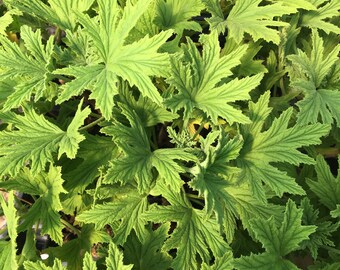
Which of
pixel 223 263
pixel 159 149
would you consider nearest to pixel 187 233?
pixel 223 263

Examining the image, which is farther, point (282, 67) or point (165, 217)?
point (282, 67)

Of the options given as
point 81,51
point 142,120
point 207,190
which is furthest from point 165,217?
point 81,51

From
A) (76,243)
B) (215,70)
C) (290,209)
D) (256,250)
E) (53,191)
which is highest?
(215,70)

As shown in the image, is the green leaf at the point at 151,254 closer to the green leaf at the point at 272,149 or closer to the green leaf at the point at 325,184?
the green leaf at the point at 272,149

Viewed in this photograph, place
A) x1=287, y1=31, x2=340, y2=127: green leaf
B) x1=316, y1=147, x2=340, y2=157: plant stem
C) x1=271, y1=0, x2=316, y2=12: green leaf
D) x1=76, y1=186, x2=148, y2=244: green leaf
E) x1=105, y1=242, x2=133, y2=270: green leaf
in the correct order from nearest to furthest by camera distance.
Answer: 1. x1=105, y1=242, x2=133, y2=270: green leaf
2. x1=76, y1=186, x2=148, y2=244: green leaf
3. x1=287, y1=31, x2=340, y2=127: green leaf
4. x1=271, y1=0, x2=316, y2=12: green leaf
5. x1=316, y1=147, x2=340, y2=157: plant stem

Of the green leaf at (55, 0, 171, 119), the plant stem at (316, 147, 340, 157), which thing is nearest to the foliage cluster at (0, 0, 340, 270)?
the green leaf at (55, 0, 171, 119)

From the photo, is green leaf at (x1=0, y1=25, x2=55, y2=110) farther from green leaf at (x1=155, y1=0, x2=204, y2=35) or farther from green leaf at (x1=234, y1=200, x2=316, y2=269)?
green leaf at (x1=234, y1=200, x2=316, y2=269)

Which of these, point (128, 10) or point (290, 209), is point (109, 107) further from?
point (290, 209)
